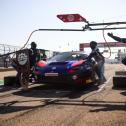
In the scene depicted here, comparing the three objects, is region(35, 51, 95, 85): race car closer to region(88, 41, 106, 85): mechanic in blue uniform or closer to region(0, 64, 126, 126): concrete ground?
region(88, 41, 106, 85): mechanic in blue uniform

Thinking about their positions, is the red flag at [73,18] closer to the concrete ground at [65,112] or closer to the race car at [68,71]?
the race car at [68,71]

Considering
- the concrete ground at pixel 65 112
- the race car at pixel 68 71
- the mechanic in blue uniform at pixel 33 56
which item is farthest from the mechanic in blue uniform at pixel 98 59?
the concrete ground at pixel 65 112

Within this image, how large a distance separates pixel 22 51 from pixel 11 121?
4.81m

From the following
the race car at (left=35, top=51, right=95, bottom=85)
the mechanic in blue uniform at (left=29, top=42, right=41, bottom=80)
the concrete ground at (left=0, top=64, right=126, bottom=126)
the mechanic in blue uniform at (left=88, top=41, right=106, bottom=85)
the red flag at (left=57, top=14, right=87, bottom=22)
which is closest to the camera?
the concrete ground at (left=0, top=64, right=126, bottom=126)

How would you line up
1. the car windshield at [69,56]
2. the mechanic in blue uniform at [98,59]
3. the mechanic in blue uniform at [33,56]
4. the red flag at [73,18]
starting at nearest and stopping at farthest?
1. the red flag at [73,18]
2. the car windshield at [69,56]
3. the mechanic in blue uniform at [98,59]
4. the mechanic in blue uniform at [33,56]

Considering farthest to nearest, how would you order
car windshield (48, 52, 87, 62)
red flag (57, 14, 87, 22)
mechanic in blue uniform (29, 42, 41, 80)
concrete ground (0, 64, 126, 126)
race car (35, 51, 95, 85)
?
mechanic in blue uniform (29, 42, 41, 80), car windshield (48, 52, 87, 62), race car (35, 51, 95, 85), red flag (57, 14, 87, 22), concrete ground (0, 64, 126, 126)

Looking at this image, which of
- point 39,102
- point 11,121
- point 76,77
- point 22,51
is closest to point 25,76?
point 22,51

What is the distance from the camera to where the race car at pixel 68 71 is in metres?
9.98

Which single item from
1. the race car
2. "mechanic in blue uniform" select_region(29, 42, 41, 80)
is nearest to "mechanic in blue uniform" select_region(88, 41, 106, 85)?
the race car

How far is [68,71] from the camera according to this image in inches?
392

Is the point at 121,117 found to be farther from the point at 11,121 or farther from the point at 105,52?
the point at 105,52


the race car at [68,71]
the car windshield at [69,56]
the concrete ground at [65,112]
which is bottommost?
the concrete ground at [65,112]

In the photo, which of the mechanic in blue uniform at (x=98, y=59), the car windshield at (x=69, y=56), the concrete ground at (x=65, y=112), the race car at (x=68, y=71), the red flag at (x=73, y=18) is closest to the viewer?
the concrete ground at (x=65, y=112)

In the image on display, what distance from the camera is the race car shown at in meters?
9.98
